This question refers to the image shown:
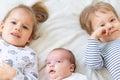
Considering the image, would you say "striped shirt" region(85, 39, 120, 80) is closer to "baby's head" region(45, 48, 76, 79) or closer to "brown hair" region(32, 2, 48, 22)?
"baby's head" region(45, 48, 76, 79)

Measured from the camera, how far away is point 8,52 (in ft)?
4.34

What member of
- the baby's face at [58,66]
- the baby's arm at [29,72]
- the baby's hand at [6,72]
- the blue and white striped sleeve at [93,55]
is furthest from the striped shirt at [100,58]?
the baby's hand at [6,72]

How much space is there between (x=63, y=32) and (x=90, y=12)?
0.18m

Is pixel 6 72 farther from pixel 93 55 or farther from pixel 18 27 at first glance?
pixel 93 55

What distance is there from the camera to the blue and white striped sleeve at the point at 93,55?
135 centimetres

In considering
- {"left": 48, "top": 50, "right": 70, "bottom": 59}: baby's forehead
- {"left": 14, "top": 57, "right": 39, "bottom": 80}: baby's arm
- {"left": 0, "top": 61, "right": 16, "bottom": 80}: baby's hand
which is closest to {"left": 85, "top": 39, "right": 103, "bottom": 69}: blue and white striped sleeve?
{"left": 48, "top": 50, "right": 70, "bottom": 59}: baby's forehead

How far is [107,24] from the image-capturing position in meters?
1.43

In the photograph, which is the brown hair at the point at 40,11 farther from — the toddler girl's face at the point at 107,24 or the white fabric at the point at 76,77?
the white fabric at the point at 76,77

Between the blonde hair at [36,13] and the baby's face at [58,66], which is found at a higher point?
the blonde hair at [36,13]

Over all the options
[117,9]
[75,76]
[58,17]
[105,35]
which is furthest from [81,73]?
[117,9]

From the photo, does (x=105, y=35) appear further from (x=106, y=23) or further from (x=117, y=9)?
(x=117, y=9)

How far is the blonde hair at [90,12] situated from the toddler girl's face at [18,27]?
277mm

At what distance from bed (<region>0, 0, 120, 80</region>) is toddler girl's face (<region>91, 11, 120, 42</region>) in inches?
3.3

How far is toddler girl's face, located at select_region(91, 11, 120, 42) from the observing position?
1422 millimetres
